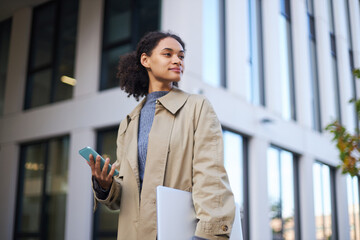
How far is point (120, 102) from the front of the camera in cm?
829

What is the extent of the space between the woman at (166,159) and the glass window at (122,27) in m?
6.19

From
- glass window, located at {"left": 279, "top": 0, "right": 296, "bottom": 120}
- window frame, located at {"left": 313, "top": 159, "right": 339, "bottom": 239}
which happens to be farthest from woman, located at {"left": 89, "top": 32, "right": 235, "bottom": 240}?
window frame, located at {"left": 313, "top": 159, "right": 339, "bottom": 239}

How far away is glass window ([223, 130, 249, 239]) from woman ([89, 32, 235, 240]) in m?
6.64

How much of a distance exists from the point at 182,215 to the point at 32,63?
934 centimetres

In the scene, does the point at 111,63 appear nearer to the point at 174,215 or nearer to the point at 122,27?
the point at 122,27

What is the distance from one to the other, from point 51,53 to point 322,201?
7.99 m

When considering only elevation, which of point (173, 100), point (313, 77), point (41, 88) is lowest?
point (173, 100)

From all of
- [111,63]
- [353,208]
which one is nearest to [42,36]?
[111,63]

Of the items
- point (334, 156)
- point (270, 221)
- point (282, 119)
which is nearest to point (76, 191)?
point (270, 221)

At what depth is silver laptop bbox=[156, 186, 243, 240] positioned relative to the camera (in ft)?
6.17

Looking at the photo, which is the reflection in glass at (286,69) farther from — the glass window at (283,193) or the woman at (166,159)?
the woman at (166,159)

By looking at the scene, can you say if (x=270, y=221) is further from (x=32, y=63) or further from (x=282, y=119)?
(x=32, y=63)

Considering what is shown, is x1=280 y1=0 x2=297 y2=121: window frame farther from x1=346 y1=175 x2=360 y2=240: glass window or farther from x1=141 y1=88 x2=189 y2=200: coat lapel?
x1=141 y1=88 x2=189 y2=200: coat lapel

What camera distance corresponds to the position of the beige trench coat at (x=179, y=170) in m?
1.94
